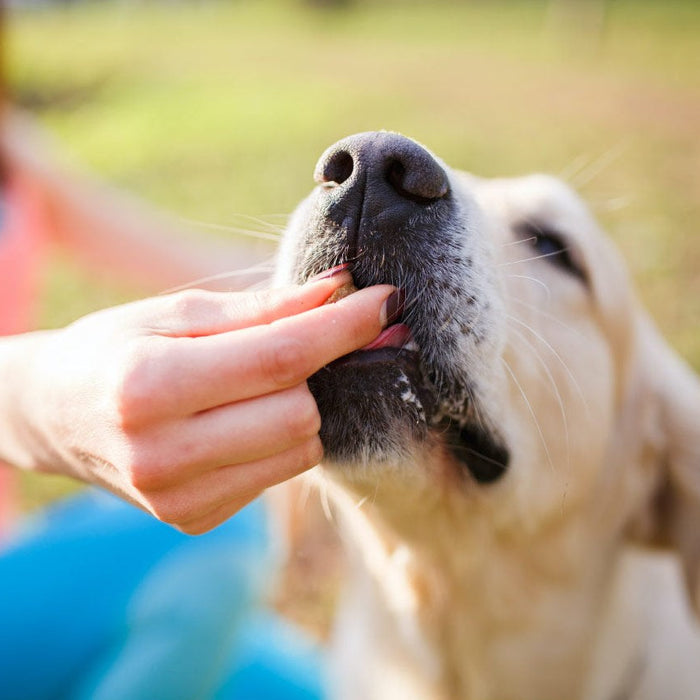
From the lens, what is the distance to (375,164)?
150 centimetres

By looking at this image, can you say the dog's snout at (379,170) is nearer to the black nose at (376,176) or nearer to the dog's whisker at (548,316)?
the black nose at (376,176)

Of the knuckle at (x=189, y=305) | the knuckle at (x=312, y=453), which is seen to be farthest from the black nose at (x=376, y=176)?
the knuckle at (x=312, y=453)

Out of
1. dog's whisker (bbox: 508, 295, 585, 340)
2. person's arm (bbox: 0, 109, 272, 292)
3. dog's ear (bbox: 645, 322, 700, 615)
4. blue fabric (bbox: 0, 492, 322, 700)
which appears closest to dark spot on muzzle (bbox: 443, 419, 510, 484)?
dog's whisker (bbox: 508, 295, 585, 340)

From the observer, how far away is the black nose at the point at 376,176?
1.51m

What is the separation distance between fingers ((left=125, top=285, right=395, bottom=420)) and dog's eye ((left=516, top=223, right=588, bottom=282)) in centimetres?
109

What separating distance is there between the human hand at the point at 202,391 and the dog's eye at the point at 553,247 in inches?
35.9

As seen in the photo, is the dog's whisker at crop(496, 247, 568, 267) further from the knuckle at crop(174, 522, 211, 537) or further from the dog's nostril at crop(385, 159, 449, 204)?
the knuckle at crop(174, 522, 211, 537)

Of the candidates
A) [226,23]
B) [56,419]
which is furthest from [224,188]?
[226,23]

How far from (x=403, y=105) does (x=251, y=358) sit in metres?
10.8

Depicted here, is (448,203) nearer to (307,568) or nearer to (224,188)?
(307,568)

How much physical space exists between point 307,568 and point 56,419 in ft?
9.40

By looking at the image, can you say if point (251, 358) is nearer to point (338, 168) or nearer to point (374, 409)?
point (374, 409)

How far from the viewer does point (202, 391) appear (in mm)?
1197

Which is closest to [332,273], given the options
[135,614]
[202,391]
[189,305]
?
[189,305]
